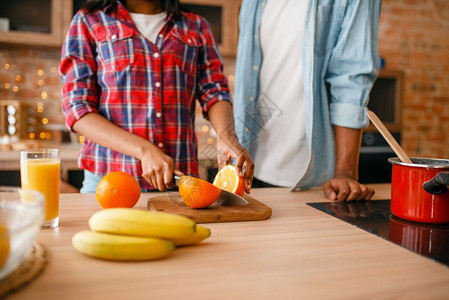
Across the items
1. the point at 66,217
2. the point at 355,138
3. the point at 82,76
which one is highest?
the point at 82,76

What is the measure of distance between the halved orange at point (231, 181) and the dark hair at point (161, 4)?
0.59 meters

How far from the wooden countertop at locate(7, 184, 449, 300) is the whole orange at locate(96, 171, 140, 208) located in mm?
94

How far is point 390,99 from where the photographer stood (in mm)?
3316

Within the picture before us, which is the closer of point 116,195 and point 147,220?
point 147,220

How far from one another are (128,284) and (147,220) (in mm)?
111

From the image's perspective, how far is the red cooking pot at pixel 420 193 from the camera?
0.78 meters

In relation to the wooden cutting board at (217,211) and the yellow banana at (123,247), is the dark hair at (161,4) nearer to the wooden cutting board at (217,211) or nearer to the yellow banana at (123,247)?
the wooden cutting board at (217,211)

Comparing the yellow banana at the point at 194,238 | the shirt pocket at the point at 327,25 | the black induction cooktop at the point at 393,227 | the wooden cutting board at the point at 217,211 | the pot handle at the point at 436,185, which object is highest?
the shirt pocket at the point at 327,25

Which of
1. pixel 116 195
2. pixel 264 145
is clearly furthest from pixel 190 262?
pixel 264 145

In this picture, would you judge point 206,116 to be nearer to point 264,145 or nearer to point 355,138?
point 264,145

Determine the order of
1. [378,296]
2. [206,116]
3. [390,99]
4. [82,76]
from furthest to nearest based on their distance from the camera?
[390,99], [206,116], [82,76], [378,296]

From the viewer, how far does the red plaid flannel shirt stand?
1.22m

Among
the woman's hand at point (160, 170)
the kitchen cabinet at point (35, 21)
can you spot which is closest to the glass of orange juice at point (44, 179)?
the woman's hand at point (160, 170)

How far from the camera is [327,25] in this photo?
4.41 feet
